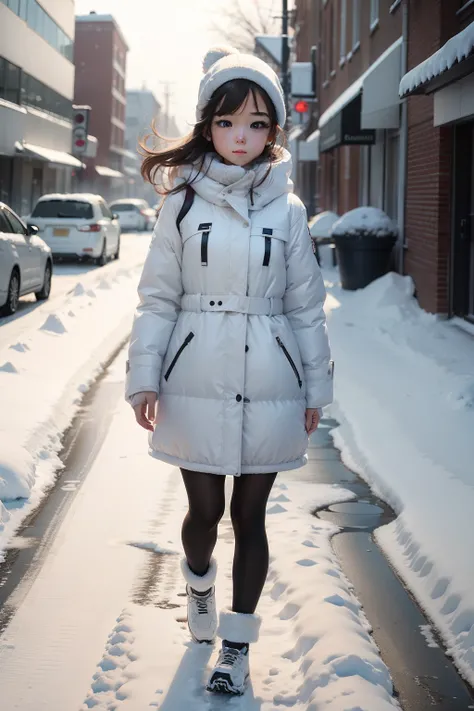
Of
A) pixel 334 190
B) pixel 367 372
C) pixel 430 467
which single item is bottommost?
pixel 430 467

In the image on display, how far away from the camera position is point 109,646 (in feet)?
11.8

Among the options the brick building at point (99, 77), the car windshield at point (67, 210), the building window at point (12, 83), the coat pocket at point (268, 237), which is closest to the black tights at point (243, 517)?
the coat pocket at point (268, 237)

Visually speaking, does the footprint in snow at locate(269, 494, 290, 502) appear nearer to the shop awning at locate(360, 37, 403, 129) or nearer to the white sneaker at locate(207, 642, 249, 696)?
the white sneaker at locate(207, 642, 249, 696)

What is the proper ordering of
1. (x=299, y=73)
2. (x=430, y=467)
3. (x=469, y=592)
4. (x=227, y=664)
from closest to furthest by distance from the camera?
(x=227, y=664) < (x=469, y=592) < (x=430, y=467) < (x=299, y=73)

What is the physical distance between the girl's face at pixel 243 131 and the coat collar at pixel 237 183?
4 cm

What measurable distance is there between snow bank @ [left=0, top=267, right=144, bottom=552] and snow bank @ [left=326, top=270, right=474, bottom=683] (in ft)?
6.12

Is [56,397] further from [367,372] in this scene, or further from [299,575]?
[299,575]

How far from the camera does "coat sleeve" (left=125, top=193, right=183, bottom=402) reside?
3336 mm

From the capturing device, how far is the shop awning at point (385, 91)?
16.1 metres

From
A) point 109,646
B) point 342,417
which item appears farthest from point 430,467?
point 109,646

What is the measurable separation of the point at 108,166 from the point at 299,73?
2237 inches

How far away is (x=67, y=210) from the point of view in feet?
81.4

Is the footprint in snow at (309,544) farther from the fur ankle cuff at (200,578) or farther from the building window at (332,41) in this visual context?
the building window at (332,41)

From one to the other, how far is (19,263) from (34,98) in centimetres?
3256
